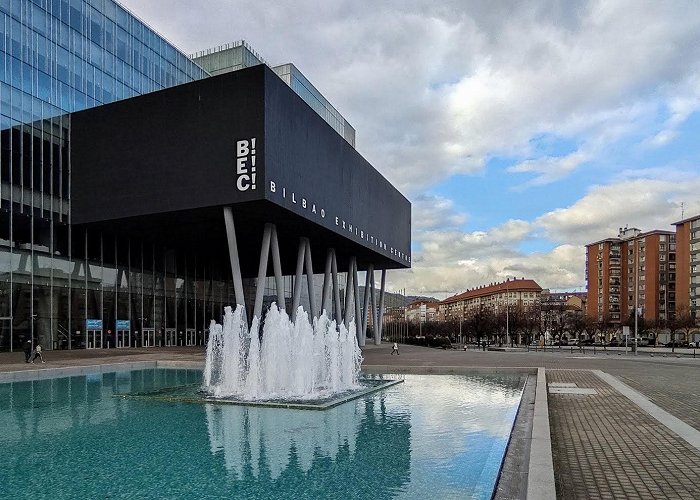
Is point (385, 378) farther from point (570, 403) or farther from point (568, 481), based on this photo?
point (568, 481)

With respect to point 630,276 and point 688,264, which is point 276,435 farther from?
point 630,276

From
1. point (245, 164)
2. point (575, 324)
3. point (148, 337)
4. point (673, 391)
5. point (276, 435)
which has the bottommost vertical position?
point (575, 324)

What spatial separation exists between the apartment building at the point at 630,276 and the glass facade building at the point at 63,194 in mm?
85120

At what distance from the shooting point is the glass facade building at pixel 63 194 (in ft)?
112

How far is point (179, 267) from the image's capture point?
50094 millimetres

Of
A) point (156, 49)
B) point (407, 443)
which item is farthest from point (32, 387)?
point (156, 49)

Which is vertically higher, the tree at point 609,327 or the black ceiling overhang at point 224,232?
the black ceiling overhang at point 224,232

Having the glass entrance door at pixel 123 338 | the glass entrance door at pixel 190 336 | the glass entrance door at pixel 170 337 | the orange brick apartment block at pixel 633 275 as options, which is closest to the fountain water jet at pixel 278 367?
the glass entrance door at pixel 123 338

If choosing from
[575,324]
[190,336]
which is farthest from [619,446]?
[575,324]

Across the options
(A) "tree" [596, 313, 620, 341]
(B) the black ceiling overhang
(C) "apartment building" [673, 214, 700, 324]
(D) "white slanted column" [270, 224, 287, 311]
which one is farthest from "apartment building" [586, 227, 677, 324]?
(D) "white slanted column" [270, 224, 287, 311]

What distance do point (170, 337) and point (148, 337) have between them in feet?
8.72

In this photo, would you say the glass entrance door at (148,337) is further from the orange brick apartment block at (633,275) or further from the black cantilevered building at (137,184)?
the orange brick apartment block at (633,275)

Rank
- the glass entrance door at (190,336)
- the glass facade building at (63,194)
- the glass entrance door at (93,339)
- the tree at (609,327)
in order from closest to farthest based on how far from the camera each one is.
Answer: the glass facade building at (63,194) → the glass entrance door at (93,339) → the glass entrance door at (190,336) → the tree at (609,327)

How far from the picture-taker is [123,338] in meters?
42.8
